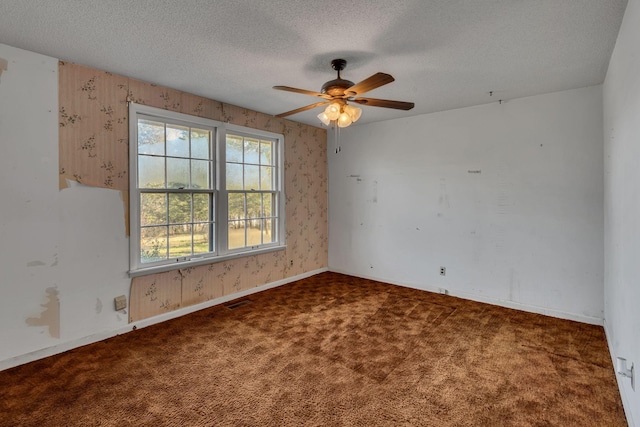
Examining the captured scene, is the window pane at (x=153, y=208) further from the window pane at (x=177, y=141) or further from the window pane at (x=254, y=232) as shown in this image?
Answer: the window pane at (x=254, y=232)

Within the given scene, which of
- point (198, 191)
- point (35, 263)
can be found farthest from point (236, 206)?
point (35, 263)

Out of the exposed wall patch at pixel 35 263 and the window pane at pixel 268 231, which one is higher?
the window pane at pixel 268 231

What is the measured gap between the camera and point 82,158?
2.80 m

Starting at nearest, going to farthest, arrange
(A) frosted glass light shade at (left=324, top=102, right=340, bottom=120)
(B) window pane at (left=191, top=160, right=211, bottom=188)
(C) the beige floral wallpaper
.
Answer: (A) frosted glass light shade at (left=324, top=102, right=340, bottom=120), (C) the beige floral wallpaper, (B) window pane at (left=191, top=160, right=211, bottom=188)

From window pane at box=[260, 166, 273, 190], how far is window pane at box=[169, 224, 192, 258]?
1223 millimetres

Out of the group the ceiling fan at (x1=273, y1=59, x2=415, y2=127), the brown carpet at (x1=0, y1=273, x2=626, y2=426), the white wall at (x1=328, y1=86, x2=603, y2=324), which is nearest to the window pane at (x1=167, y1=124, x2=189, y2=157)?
the ceiling fan at (x1=273, y1=59, x2=415, y2=127)

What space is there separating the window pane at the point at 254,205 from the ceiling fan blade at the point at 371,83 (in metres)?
2.27

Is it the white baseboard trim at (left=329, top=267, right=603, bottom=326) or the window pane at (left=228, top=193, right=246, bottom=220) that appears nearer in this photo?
the white baseboard trim at (left=329, top=267, right=603, bottom=326)

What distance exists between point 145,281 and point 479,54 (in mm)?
3685

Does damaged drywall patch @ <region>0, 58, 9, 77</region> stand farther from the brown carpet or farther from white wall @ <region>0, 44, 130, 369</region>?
the brown carpet

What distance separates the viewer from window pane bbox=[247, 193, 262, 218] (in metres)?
4.27

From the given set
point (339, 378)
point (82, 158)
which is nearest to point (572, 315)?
point (339, 378)

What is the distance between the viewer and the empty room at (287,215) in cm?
196

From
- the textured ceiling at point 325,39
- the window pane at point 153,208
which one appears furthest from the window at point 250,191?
the textured ceiling at point 325,39
